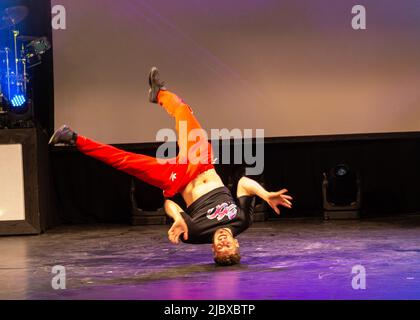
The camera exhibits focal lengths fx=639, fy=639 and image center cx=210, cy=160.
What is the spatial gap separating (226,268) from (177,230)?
34 cm

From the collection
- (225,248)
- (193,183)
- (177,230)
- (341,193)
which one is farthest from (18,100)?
(341,193)

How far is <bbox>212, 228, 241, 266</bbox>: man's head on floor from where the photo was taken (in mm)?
3547

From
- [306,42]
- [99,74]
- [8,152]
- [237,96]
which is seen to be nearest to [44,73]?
[99,74]

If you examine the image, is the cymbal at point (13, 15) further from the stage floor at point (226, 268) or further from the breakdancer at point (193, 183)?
the breakdancer at point (193, 183)

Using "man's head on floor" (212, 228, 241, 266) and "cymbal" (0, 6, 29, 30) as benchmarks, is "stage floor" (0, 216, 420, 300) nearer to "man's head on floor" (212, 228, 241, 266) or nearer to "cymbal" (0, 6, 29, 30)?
"man's head on floor" (212, 228, 241, 266)

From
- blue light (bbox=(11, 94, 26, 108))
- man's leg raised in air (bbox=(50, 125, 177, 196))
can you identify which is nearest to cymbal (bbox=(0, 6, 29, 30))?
blue light (bbox=(11, 94, 26, 108))

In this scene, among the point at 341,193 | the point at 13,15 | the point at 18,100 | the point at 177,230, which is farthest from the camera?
the point at 341,193

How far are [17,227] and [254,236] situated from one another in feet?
7.13

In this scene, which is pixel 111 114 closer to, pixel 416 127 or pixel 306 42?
pixel 306 42

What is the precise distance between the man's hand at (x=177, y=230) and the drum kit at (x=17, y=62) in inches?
115

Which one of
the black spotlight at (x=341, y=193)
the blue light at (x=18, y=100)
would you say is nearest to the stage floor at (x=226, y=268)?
the black spotlight at (x=341, y=193)

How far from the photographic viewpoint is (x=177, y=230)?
3494mm

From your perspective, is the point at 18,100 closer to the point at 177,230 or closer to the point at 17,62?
the point at 17,62
